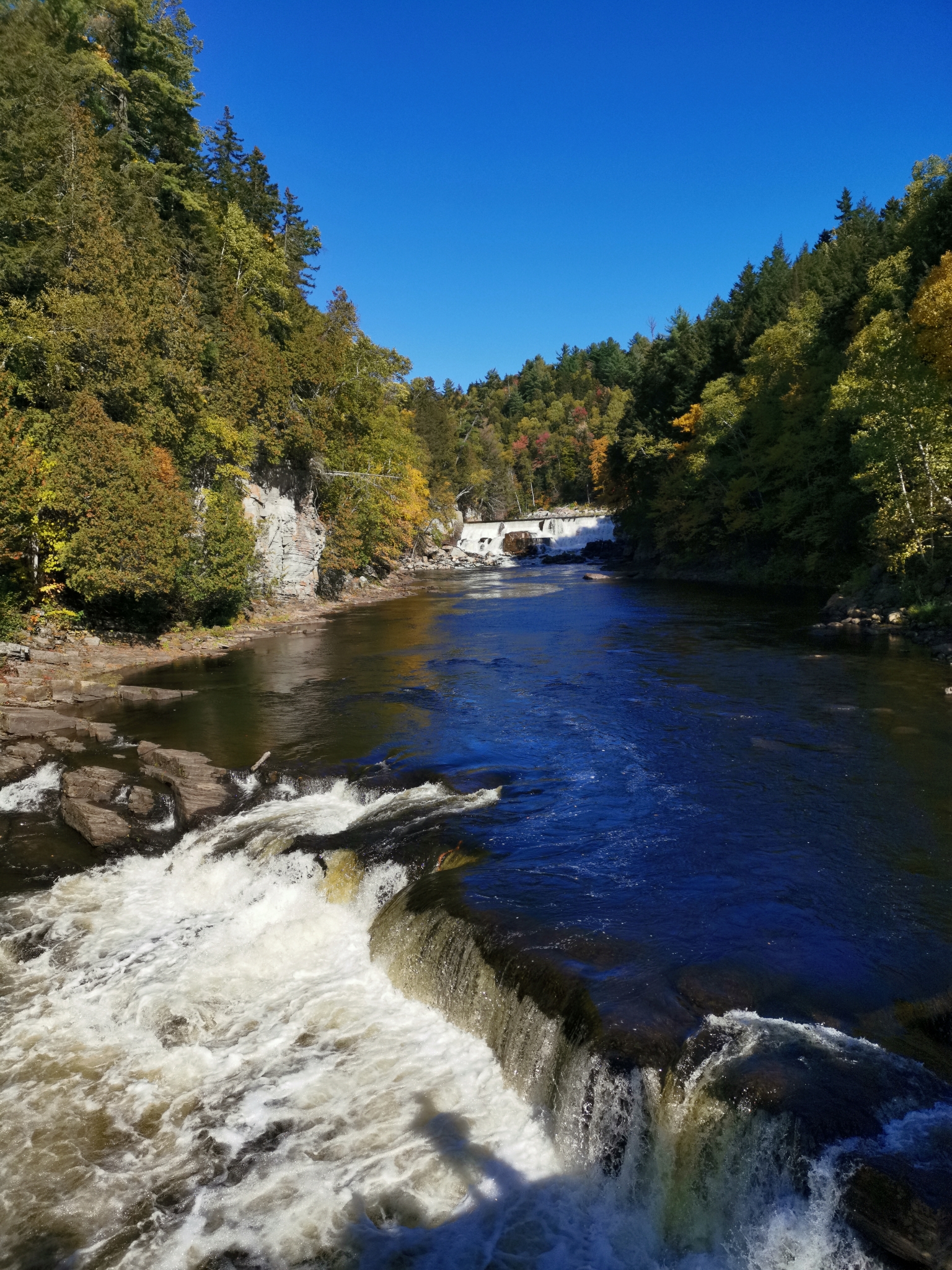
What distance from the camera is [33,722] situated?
17.2m

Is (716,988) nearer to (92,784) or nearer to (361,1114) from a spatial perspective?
(361,1114)

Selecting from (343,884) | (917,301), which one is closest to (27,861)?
(343,884)

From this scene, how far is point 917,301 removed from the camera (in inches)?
996

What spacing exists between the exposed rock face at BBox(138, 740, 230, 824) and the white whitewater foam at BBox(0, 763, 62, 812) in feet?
5.45

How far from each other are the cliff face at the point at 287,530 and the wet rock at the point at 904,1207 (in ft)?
108

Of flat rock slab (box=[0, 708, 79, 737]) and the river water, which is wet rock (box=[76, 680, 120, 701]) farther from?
the river water

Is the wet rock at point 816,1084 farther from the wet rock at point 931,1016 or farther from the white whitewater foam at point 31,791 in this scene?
the white whitewater foam at point 31,791

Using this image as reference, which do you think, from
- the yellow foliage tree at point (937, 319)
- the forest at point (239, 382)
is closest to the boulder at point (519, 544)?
the forest at point (239, 382)

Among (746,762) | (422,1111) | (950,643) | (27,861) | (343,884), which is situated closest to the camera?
(422,1111)

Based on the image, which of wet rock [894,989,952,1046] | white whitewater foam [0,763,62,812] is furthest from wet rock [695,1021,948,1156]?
white whitewater foam [0,763,62,812]

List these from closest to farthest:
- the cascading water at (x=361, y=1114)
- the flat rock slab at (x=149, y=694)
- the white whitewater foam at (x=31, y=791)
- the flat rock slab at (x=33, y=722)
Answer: the cascading water at (x=361, y=1114)
the white whitewater foam at (x=31, y=791)
the flat rock slab at (x=33, y=722)
the flat rock slab at (x=149, y=694)

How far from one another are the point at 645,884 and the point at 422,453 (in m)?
69.6

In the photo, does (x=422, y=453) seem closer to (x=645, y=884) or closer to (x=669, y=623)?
(x=669, y=623)

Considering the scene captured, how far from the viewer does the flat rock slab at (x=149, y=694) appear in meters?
20.2
